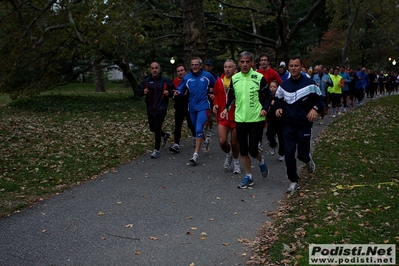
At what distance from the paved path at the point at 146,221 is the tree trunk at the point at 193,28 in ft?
27.3

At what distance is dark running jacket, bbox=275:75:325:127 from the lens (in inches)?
306

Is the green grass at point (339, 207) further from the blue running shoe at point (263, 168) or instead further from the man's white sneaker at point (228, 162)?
the man's white sneaker at point (228, 162)

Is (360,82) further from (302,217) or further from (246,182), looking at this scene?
(302,217)

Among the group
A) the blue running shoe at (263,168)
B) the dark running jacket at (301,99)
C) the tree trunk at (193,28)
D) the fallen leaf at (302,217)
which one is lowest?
the fallen leaf at (302,217)

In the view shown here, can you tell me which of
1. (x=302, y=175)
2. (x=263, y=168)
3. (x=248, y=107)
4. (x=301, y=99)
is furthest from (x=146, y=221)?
(x=302, y=175)

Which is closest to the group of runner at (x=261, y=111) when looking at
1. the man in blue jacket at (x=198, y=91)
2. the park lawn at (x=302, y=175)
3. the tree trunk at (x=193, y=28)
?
the man in blue jacket at (x=198, y=91)

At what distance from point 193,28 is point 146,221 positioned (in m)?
11.6

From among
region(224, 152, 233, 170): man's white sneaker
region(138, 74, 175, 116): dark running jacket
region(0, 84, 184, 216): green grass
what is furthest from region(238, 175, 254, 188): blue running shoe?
region(138, 74, 175, 116): dark running jacket

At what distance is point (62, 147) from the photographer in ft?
40.9

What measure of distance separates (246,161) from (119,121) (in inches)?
419

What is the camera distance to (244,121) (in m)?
8.39

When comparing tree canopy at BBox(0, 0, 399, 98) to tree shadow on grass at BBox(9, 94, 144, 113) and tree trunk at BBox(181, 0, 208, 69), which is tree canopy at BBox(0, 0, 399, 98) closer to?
tree trunk at BBox(181, 0, 208, 69)

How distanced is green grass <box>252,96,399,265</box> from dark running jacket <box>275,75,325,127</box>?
1.22 m

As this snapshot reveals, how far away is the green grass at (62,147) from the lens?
29.0 ft
